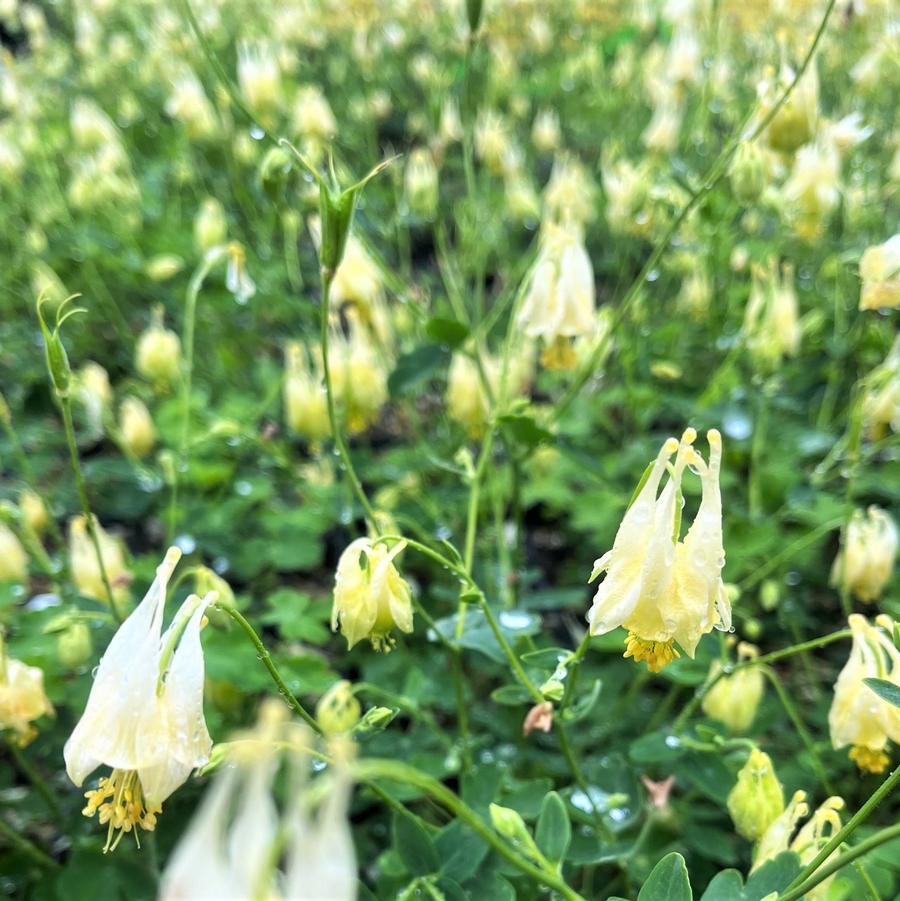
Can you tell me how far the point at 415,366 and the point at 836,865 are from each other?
124 cm

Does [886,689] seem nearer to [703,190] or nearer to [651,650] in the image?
[651,650]

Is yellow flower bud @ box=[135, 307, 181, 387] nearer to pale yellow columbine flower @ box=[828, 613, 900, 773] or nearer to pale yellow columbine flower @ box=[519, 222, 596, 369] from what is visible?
pale yellow columbine flower @ box=[519, 222, 596, 369]

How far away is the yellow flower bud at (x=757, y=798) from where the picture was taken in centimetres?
113

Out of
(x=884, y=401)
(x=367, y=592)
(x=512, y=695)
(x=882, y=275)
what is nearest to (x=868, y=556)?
(x=884, y=401)

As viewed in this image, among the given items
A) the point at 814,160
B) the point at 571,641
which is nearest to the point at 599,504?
the point at 571,641

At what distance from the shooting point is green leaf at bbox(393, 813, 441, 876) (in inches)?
43.5

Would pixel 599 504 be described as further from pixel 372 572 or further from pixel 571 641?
pixel 372 572

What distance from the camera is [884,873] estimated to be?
4.27 feet

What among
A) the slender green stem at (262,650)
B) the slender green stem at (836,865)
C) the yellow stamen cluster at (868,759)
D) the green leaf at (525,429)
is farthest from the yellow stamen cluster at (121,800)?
the yellow stamen cluster at (868,759)

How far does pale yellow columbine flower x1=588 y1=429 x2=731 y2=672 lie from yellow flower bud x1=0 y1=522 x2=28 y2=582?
129 cm

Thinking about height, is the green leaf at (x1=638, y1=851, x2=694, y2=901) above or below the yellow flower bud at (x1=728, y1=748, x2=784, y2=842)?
above

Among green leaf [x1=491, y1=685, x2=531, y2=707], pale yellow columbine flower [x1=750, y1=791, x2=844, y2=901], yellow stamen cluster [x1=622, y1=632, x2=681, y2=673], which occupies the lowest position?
pale yellow columbine flower [x1=750, y1=791, x2=844, y2=901]

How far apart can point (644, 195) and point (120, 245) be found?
2.00m

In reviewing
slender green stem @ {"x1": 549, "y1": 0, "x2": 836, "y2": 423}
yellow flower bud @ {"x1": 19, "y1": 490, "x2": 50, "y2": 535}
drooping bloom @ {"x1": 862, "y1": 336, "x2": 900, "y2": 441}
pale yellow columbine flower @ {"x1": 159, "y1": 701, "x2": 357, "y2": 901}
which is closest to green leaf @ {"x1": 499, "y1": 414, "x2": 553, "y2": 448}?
slender green stem @ {"x1": 549, "y1": 0, "x2": 836, "y2": 423}
